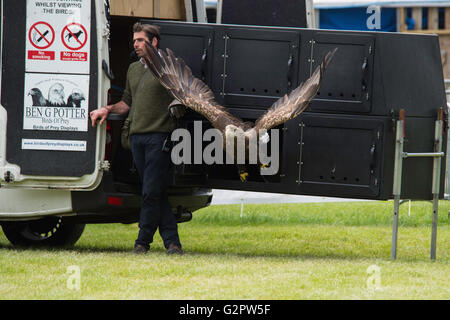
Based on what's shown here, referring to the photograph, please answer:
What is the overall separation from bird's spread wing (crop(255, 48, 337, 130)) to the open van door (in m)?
1.43

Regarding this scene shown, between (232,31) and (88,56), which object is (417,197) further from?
(88,56)

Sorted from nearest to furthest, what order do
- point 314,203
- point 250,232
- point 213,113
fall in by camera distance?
point 213,113
point 250,232
point 314,203

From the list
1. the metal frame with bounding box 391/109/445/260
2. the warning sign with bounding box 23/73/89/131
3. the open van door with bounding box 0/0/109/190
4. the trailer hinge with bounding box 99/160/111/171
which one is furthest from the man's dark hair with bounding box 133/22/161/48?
the metal frame with bounding box 391/109/445/260

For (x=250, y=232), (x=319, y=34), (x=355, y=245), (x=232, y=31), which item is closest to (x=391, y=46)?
(x=319, y=34)

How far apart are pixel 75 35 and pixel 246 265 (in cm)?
245

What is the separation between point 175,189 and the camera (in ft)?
28.1

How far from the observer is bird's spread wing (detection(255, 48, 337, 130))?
7410mm

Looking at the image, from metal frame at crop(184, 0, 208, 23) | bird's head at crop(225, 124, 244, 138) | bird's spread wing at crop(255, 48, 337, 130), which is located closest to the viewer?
bird's spread wing at crop(255, 48, 337, 130)

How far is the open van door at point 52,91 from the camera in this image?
787 cm

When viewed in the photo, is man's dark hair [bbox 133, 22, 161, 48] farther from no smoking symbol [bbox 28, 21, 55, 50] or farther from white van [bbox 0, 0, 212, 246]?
no smoking symbol [bbox 28, 21, 55, 50]

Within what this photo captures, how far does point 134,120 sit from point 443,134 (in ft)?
8.60

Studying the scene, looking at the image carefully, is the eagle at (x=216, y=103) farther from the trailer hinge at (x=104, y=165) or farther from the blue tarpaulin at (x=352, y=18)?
A: the blue tarpaulin at (x=352, y=18)

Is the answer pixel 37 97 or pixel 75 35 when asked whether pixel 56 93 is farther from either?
pixel 75 35

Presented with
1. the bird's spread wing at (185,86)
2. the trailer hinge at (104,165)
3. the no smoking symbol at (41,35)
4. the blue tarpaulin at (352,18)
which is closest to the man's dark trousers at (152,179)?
the trailer hinge at (104,165)
